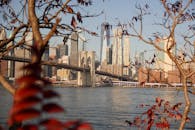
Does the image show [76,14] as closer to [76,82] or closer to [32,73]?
[32,73]

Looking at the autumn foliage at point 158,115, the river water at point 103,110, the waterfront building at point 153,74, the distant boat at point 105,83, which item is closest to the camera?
the waterfront building at point 153,74

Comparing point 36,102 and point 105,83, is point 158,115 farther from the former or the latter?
point 105,83

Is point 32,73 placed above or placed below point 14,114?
above

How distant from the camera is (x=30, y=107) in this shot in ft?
2.61

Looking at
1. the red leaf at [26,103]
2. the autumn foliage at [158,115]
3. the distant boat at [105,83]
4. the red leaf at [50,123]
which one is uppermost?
the red leaf at [26,103]

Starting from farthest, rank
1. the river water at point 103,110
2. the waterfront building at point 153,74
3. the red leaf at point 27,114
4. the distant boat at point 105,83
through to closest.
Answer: the distant boat at point 105,83
the river water at point 103,110
the waterfront building at point 153,74
the red leaf at point 27,114

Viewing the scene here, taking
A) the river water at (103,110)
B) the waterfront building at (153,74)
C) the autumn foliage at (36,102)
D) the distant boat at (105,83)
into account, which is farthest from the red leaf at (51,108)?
the distant boat at (105,83)

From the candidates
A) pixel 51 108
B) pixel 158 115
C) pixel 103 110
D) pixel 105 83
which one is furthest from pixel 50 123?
pixel 105 83

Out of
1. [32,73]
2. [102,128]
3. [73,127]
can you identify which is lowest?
[102,128]

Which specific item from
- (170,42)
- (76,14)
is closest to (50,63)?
(76,14)

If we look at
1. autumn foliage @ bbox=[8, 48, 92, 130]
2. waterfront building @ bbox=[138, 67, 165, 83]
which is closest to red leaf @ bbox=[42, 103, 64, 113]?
autumn foliage @ bbox=[8, 48, 92, 130]

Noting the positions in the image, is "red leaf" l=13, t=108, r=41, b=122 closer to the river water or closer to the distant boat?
the river water

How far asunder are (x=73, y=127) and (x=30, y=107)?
19 centimetres

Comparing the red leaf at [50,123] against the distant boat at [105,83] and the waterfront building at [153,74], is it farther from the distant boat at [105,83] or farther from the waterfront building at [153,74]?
the distant boat at [105,83]
